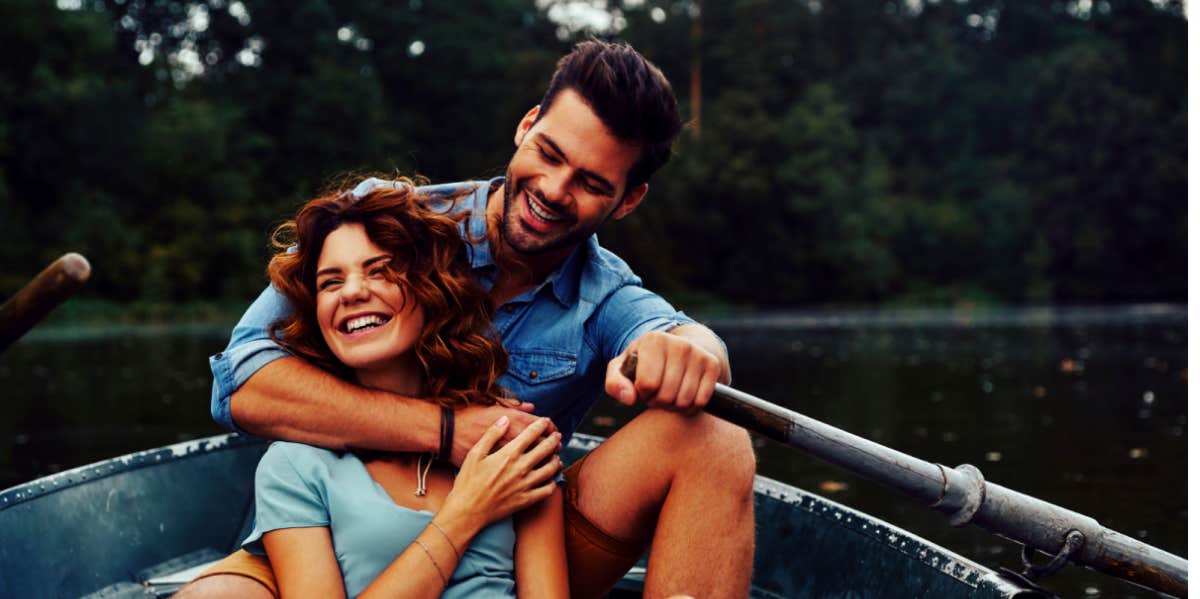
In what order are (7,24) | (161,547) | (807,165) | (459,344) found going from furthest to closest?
1. (807,165)
2. (7,24)
3. (161,547)
4. (459,344)

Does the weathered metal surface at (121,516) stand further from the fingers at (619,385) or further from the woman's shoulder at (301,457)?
the fingers at (619,385)

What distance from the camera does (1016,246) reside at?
116 ft

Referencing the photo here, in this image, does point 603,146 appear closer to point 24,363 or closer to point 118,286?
point 24,363

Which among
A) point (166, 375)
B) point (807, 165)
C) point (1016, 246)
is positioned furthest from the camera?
point (1016, 246)

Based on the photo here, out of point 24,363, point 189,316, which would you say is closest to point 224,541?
point 24,363

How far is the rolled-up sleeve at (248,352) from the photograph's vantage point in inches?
97.8

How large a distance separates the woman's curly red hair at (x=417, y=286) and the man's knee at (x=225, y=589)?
0.46m

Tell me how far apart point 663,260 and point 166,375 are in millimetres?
17732

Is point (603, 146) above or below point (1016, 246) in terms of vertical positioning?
above

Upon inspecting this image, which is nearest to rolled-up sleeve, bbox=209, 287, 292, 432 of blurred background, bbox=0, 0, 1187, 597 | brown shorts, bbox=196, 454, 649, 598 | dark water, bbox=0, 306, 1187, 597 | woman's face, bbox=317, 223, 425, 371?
woman's face, bbox=317, 223, 425, 371

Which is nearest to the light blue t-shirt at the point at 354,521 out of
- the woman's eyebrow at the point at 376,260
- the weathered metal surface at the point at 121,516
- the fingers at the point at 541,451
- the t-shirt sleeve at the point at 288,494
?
the t-shirt sleeve at the point at 288,494

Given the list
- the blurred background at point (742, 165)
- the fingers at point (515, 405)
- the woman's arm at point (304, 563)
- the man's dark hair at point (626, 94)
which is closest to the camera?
the woman's arm at point (304, 563)

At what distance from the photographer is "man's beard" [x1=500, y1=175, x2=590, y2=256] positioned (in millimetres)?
2709

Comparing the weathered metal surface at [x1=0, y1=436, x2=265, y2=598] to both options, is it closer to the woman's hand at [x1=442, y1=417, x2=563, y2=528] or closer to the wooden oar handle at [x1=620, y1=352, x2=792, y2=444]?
the woman's hand at [x1=442, y1=417, x2=563, y2=528]
